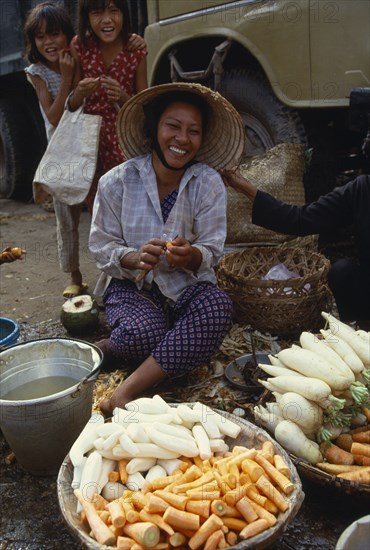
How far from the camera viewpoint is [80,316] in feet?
11.3

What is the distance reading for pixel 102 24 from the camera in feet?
10.9

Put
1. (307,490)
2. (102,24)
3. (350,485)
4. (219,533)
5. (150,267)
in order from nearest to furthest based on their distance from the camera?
(219,533) < (350,485) < (307,490) < (150,267) < (102,24)

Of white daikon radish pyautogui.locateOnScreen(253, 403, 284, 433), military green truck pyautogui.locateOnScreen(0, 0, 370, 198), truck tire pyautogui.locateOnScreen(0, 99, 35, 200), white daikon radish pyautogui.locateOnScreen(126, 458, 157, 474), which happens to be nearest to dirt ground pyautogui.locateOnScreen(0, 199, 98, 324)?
truck tire pyautogui.locateOnScreen(0, 99, 35, 200)

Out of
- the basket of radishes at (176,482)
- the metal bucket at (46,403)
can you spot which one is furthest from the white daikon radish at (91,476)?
the metal bucket at (46,403)

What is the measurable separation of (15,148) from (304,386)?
23.7 feet

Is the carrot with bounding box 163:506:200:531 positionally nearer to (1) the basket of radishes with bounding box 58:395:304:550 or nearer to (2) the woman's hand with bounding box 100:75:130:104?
(1) the basket of radishes with bounding box 58:395:304:550

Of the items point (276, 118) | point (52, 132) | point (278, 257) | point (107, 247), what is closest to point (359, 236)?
point (278, 257)

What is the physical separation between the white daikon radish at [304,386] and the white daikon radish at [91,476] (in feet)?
2.52

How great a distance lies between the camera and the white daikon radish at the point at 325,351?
84.8 inches

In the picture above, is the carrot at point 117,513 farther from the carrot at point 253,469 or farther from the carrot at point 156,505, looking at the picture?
the carrot at point 253,469

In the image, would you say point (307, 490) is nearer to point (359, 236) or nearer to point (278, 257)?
point (359, 236)

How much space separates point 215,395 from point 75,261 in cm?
166

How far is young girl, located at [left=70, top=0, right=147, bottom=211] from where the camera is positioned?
3301mm

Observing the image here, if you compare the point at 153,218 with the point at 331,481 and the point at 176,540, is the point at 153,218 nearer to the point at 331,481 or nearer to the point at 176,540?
the point at 331,481
